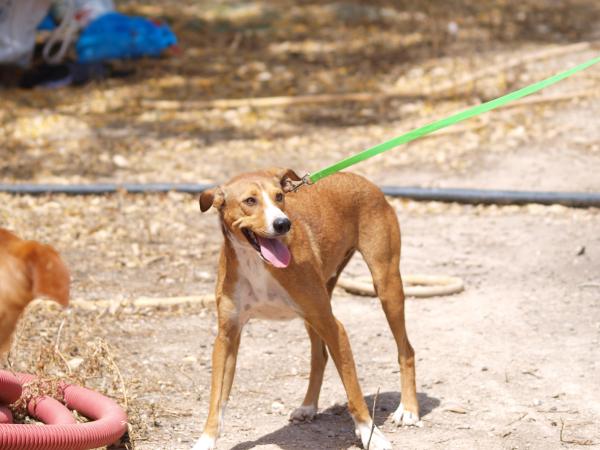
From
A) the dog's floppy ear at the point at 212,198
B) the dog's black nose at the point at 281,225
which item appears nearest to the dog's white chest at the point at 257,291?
the dog's floppy ear at the point at 212,198

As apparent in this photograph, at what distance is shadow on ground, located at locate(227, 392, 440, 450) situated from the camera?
17.2ft

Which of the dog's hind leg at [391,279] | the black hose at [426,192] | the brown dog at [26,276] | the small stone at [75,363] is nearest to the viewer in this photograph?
the brown dog at [26,276]

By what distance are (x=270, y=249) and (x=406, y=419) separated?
52.3 inches

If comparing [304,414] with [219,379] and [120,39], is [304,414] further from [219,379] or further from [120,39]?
[120,39]

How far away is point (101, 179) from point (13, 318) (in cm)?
714

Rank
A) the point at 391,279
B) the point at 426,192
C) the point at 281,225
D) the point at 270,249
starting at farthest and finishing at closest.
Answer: the point at 426,192 < the point at 391,279 < the point at 270,249 < the point at 281,225

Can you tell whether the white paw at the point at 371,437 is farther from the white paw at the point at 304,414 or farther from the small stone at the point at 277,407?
the small stone at the point at 277,407

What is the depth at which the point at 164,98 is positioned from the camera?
13.0 m

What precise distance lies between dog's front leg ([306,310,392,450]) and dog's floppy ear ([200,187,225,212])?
0.67m

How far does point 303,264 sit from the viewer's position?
4.90 metres

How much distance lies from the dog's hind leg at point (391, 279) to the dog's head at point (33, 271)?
251 centimetres

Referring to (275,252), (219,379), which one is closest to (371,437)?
(219,379)

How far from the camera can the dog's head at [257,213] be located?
455 centimetres

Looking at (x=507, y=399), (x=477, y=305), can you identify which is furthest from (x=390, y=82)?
(x=507, y=399)
